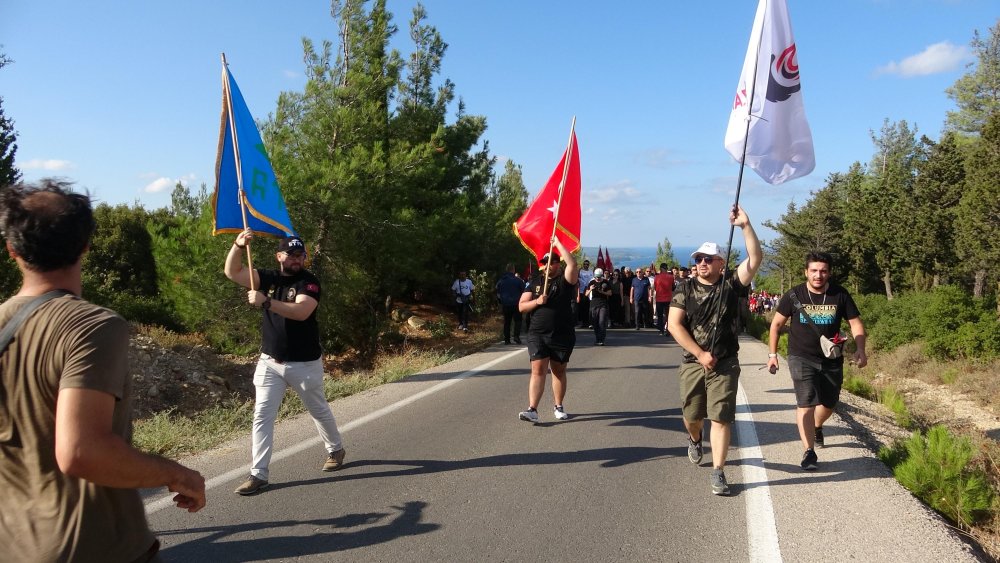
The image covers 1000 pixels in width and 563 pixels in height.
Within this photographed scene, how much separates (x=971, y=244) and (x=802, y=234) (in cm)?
2619

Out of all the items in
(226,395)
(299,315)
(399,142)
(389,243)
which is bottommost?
(226,395)

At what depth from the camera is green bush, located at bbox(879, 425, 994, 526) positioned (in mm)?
5070

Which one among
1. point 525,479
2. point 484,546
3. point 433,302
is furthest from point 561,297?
point 433,302

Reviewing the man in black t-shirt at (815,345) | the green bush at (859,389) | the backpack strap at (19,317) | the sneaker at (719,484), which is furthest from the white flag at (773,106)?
the green bush at (859,389)

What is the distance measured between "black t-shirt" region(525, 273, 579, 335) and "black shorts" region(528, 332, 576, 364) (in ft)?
0.17

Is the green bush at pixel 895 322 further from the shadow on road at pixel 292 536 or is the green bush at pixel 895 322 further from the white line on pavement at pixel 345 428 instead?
the shadow on road at pixel 292 536

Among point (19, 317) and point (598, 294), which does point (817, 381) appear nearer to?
point (19, 317)

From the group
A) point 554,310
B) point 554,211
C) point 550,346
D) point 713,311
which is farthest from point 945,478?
point 554,211

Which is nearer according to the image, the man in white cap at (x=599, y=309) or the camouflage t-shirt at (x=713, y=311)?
the camouflage t-shirt at (x=713, y=311)

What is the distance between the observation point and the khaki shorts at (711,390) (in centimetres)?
531

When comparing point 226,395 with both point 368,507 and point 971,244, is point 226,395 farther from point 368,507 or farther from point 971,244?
point 971,244

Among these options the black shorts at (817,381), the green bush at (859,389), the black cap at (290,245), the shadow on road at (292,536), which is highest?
the black cap at (290,245)

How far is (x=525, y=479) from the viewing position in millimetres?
5527

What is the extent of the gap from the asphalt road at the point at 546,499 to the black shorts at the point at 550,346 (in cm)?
74
